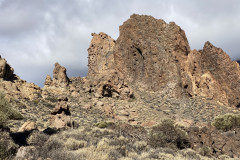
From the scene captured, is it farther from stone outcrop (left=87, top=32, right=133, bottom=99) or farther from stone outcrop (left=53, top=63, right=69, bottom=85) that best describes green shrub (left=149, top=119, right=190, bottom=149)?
stone outcrop (left=53, top=63, right=69, bottom=85)

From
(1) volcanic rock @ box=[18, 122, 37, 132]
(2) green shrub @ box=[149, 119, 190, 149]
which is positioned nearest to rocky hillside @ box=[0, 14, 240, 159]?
(2) green shrub @ box=[149, 119, 190, 149]

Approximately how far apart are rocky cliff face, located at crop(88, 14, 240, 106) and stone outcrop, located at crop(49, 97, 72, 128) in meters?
25.9

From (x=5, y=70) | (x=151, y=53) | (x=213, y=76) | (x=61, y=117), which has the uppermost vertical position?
(x=151, y=53)

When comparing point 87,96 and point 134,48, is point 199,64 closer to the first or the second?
point 134,48

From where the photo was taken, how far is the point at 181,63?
49.4m

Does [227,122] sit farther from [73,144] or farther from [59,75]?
[59,75]

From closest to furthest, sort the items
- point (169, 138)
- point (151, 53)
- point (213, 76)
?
1. point (169, 138)
2. point (213, 76)
3. point (151, 53)

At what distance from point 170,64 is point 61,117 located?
115 feet

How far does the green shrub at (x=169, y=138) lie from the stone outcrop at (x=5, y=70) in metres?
27.4

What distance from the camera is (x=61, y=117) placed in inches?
809

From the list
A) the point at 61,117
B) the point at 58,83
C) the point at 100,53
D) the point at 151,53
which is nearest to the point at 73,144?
the point at 61,117

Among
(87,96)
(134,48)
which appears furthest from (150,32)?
(87,96)

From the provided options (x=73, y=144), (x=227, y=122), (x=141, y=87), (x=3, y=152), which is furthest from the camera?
(x=141, y=87)

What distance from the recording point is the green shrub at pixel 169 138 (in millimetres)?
13570
